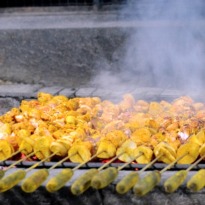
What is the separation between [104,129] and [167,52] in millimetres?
2021

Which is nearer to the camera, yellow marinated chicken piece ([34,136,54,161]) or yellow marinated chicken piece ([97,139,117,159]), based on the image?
yellow marinated chicken piece ([97,139,117,159])

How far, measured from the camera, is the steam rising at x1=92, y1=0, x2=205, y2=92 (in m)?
6.25

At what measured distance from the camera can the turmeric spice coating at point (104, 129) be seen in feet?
13.3

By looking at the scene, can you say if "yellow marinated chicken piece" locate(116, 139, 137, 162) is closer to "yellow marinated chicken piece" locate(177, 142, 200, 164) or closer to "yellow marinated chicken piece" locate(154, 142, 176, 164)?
"yellow marinated chicken piece" locate(154, 142, 176, 164)

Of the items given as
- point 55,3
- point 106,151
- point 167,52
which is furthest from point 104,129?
point 55,3

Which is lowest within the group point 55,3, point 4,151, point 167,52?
point 4,151

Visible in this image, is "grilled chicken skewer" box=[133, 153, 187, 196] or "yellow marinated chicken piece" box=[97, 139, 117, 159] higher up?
"grilled chicken skewer" box=[133, 153, 187, 196]

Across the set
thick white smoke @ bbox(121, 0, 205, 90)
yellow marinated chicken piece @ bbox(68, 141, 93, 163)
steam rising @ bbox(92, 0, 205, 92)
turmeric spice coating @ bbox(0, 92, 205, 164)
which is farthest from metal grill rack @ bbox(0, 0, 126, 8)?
yellow marinated chicken piece @ bbox(68, 141, 93, 163)

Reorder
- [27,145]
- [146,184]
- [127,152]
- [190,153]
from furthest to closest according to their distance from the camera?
1. [27,145]
2. [127,152]
3. [190,153]
4. [146,184]

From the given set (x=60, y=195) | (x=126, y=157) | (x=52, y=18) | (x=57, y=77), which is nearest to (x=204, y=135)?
(x=126, y=157)

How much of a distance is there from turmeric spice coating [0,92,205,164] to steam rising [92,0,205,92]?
32.8 inches

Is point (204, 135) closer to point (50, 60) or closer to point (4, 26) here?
point (50, 60)

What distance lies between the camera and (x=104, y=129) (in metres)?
4.62

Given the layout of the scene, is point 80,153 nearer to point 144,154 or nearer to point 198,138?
point 144,154
